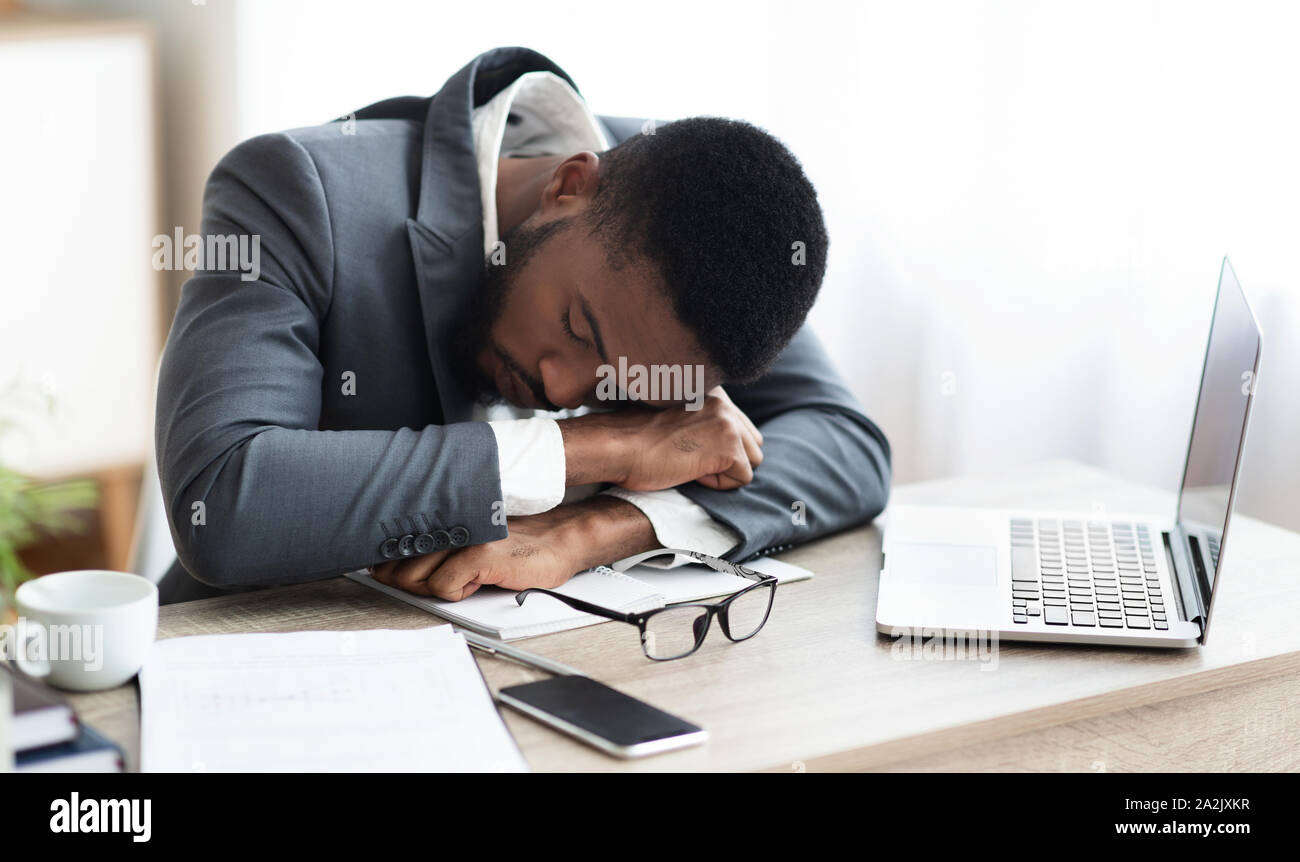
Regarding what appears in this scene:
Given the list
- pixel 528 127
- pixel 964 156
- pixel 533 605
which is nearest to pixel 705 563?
pixel 533 605

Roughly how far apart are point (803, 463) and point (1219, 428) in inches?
16.5

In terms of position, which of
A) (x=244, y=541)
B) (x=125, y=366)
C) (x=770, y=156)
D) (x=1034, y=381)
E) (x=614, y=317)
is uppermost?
(x=770, y=156)

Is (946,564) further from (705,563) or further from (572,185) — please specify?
(572,185)

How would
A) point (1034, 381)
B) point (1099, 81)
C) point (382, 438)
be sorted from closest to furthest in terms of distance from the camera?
point (382, 438)
point (1099, 81)
point (1034, 381)

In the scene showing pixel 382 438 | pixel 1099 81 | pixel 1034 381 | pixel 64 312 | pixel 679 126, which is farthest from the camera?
pixel 64 312

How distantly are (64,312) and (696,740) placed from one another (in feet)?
7.67

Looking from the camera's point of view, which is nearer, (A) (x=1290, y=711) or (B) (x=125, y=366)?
(A) (x=1290, y=711)

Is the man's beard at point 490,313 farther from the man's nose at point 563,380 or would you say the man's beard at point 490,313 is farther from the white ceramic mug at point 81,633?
the white ceramic mug at point 81,633

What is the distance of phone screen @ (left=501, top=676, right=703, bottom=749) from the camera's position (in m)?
0.80

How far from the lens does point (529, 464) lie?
3.63ft

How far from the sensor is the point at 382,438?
1069 mm

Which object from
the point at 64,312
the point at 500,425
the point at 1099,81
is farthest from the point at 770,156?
the point at 64,312
